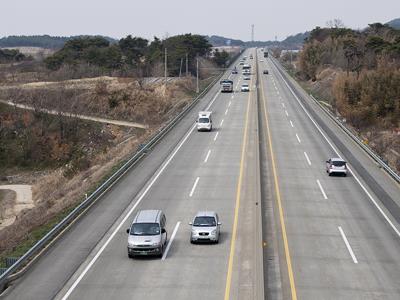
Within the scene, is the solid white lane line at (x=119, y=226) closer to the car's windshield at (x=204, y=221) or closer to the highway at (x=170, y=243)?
the highway at (x=170, y=243)

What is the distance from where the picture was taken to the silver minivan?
1061 inches

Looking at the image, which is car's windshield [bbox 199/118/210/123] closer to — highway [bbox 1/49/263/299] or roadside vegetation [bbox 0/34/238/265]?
roadside vegetation [bbox 0/34/238/265]

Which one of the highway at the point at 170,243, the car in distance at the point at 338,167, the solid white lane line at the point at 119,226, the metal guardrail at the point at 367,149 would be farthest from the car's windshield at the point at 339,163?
the solid white lane line at the point at 119,226

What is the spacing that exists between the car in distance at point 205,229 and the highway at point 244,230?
1.48 feet

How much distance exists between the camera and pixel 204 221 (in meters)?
29.8

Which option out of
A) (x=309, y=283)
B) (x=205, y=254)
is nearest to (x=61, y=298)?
(x=205, y=254)

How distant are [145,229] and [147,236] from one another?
517mm

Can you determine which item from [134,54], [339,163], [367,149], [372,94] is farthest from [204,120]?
[134,54]

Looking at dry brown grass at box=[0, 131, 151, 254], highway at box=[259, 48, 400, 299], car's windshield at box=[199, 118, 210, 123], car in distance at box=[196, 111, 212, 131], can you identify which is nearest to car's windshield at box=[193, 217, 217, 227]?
highway at box=[259, 48, 400, 299]

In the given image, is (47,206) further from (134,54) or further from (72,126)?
(134,54)

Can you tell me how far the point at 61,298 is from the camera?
75.0 ft

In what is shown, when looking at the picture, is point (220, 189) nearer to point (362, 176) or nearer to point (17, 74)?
point (362, 176)

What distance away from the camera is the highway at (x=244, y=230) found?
24078mm

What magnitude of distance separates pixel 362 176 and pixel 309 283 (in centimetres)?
2220
